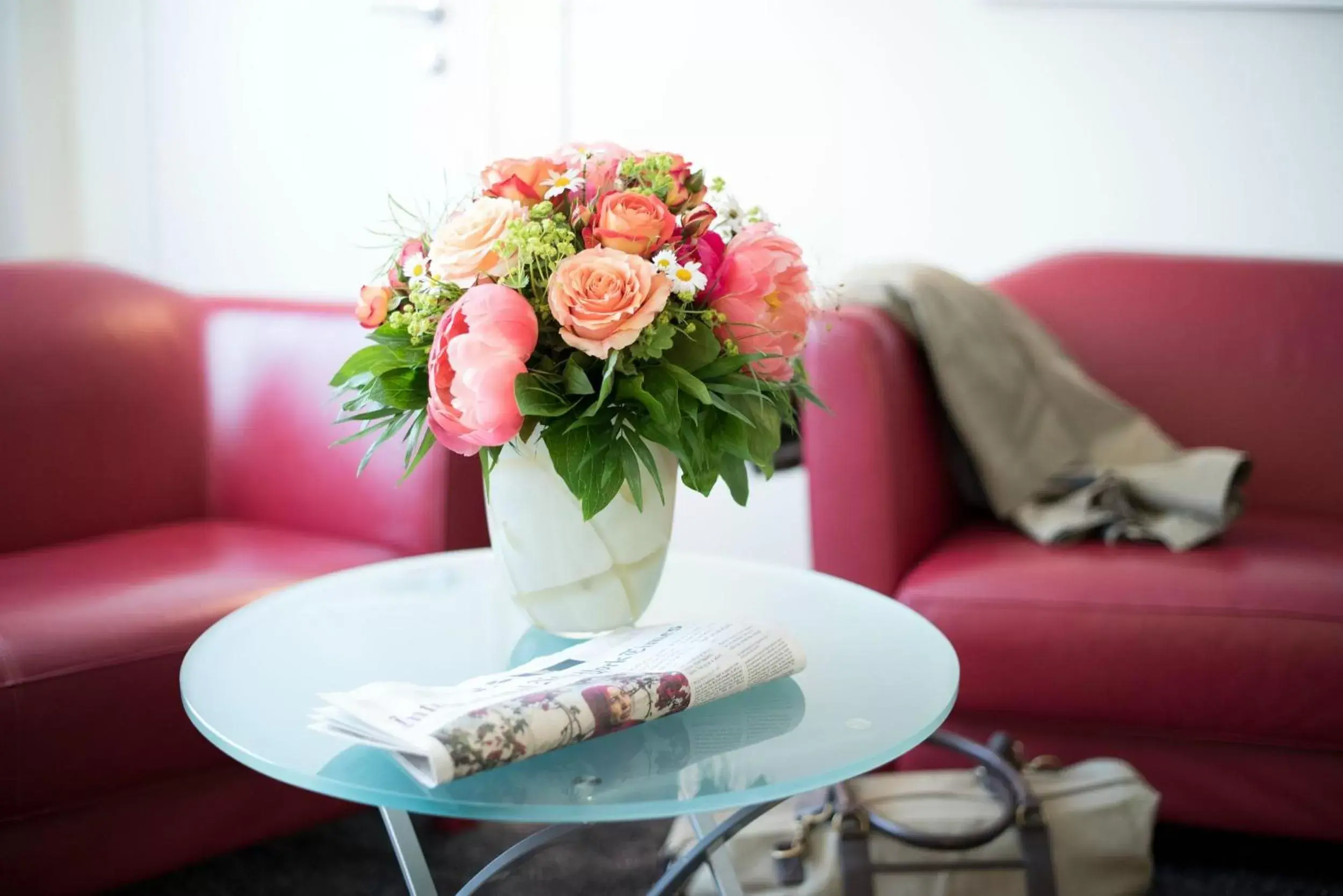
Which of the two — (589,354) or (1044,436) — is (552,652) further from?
(1044,436)

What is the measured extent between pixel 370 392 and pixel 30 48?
2283 mm

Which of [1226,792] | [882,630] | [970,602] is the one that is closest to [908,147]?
[970,602]

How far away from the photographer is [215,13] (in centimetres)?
299

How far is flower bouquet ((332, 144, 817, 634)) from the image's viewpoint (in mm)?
964

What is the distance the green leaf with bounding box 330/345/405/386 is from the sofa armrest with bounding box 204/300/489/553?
0.57m

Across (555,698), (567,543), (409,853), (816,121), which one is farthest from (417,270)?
(816,121)

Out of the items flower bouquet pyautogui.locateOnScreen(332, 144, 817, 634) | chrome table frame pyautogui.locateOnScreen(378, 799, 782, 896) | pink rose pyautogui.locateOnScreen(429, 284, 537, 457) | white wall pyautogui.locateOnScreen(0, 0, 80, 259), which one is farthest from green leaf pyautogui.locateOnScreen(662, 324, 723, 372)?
white wall pyautogui.locateOnScreen(0, 0, 80, 259)

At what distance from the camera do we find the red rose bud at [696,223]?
104cm

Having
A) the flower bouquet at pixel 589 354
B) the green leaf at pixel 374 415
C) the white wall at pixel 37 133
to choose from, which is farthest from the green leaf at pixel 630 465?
the white wall at pixel 37 133

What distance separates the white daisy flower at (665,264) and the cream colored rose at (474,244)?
0.12 m

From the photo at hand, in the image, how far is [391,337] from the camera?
1.07 metres

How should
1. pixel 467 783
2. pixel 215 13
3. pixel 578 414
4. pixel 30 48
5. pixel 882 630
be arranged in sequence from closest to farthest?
pixel 467 783 < pixel 578 414 < pixel 882 630 < pixel 30 48 < pixel 215 13

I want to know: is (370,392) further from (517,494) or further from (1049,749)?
(1049,749)

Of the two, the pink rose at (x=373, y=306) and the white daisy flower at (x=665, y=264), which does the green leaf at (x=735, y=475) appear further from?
the pink rose at (x=373, y=306)
